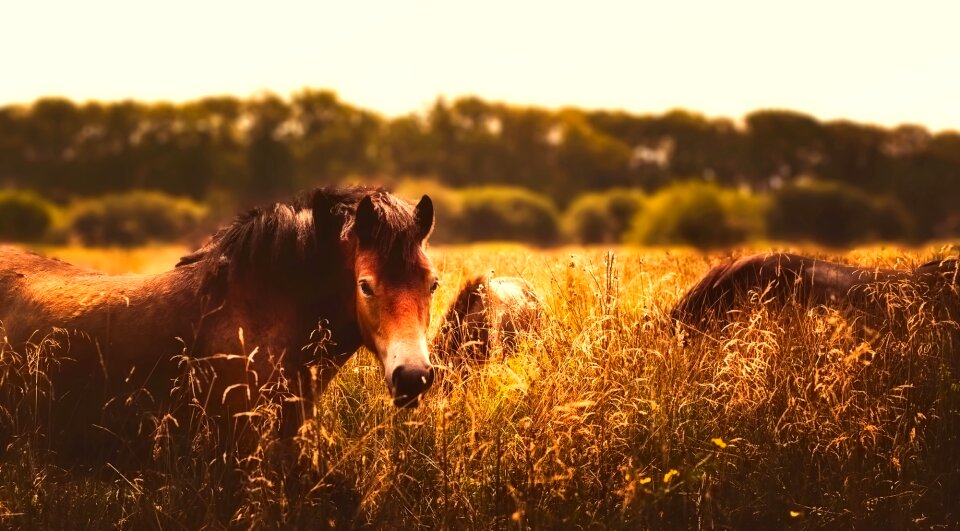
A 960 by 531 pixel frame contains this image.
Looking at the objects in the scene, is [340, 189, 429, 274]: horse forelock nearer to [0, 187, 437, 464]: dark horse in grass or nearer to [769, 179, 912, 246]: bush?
[0, 187, 437, 464]: dark horse in grass

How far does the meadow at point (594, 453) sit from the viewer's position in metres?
3.84

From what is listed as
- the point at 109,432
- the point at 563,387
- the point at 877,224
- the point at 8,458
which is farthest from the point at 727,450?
the point at 877,224

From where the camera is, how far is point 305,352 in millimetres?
4172

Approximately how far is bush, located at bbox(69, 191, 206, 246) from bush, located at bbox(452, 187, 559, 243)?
26678 mm

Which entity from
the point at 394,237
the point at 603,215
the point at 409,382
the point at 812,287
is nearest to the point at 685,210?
the point at 603,215

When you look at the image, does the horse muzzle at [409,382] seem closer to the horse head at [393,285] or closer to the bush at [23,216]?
the horse head at [393,285]

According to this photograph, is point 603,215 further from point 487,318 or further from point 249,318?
point 249,318

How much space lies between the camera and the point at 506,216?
65.7 m

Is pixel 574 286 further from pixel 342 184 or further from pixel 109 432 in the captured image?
pixel 109 432

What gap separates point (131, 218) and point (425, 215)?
1402 inches

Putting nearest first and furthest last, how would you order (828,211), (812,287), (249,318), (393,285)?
1. (393,285)
2. (249,318)
3. (812,287)
4. (828,211)

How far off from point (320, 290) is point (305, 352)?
0.34 m

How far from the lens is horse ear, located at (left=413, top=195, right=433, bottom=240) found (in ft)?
13.9

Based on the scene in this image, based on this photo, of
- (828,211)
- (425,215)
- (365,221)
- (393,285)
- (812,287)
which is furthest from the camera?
(828,211)
